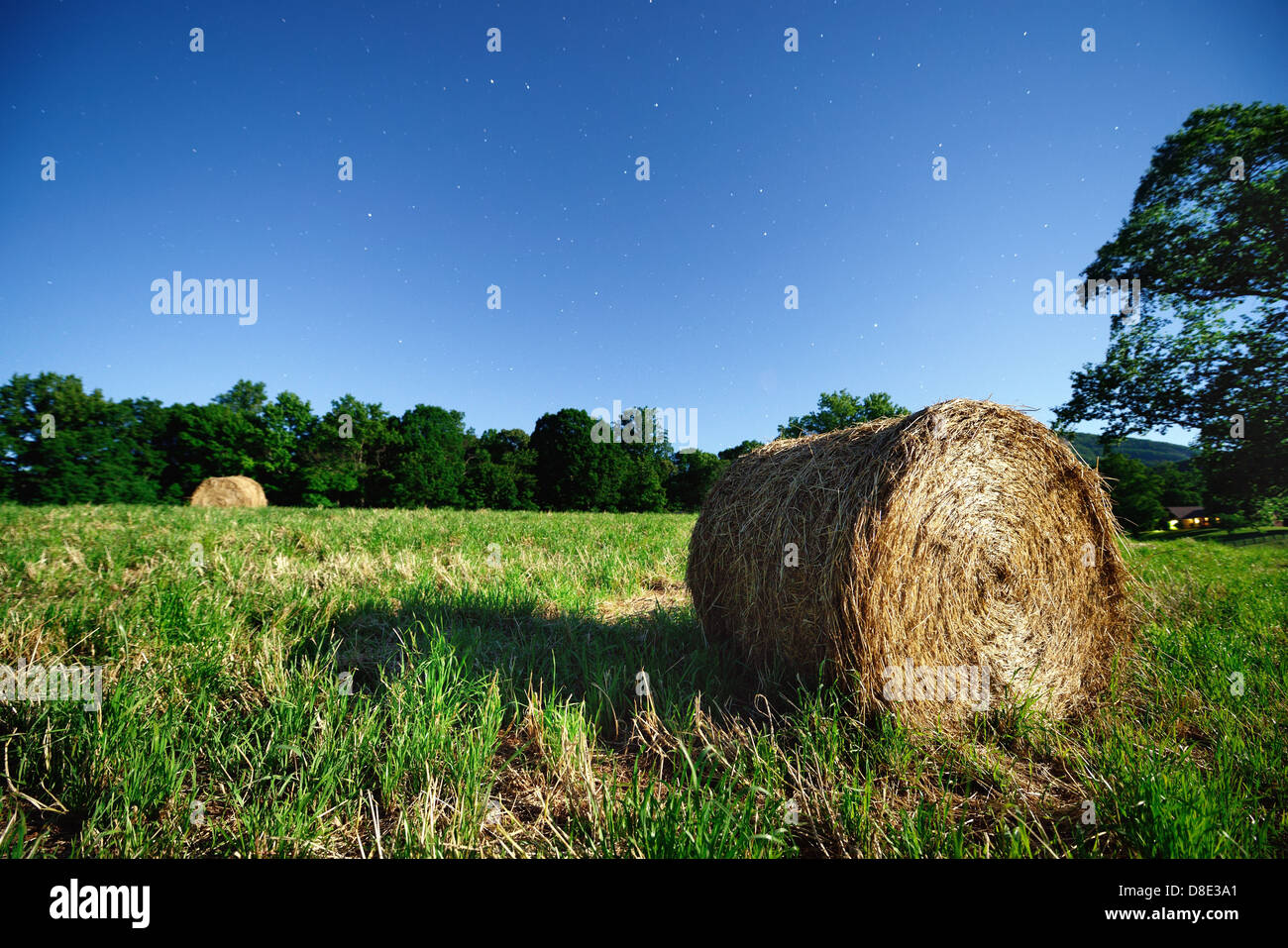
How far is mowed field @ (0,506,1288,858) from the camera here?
6.78ft

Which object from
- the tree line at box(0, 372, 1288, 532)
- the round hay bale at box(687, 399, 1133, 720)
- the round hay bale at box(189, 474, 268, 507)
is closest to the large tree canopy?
the round hay bale at box(687, 399, 1133, 720)

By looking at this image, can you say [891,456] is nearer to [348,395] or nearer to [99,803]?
[99,803]

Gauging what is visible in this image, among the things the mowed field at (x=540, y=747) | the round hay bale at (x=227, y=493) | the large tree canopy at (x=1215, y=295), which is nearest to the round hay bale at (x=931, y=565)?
the mowed field at (x=540, y=747)

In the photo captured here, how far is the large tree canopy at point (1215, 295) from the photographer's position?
14.5m

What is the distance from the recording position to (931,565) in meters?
3.34

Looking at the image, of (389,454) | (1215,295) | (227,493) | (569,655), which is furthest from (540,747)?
(389,454)

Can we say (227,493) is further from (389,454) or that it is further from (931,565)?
(931,565)

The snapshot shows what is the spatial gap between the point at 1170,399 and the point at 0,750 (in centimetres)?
2582

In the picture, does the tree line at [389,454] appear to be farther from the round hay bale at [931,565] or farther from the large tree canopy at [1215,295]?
the round hay bale at [931,565]

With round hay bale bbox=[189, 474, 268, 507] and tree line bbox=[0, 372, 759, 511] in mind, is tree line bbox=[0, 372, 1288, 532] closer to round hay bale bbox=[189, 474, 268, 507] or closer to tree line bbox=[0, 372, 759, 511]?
tree line bbox=[0, 372, 759, 511]

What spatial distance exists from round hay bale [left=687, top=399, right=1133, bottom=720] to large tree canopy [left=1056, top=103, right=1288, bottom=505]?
1551cm

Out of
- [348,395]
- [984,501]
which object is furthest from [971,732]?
[348,395]

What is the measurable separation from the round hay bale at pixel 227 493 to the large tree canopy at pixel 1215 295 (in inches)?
1597

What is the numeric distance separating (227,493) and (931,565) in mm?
34763
